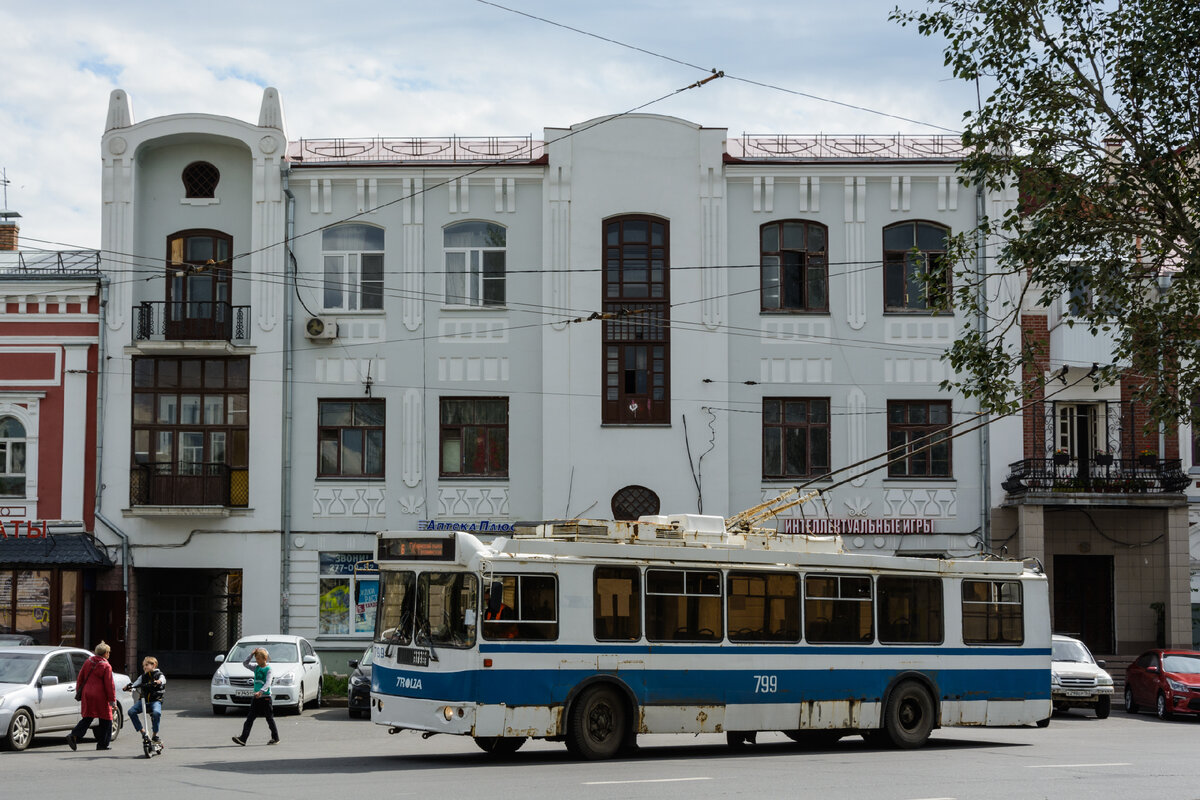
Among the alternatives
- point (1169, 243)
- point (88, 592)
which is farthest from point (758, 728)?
point (88, 592)

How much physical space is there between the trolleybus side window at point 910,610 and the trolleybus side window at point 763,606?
157 cm

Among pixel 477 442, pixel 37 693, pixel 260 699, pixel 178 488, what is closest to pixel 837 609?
pixel 260 699

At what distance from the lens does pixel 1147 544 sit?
35.8 meters

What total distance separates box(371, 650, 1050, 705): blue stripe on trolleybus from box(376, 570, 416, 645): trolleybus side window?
41cm

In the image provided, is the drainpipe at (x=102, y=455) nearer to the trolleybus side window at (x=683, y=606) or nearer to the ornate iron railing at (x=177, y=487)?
the ornate iron railing at (x=177, y=487)

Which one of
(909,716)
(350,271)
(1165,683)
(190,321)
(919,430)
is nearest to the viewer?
(909,716)

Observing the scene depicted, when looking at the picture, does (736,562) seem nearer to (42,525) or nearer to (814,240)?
(814,240)

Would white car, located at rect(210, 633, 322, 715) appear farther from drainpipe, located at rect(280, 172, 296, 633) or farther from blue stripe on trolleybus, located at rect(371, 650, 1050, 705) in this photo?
blue stripe on trolleybus, located at rect(371, 650, 1050, 705)

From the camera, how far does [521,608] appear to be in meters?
17.8

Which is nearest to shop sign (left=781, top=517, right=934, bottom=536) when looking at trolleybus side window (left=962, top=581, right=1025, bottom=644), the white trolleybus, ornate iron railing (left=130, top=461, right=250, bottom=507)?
the white trolleybus

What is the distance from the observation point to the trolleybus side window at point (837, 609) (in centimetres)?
2017

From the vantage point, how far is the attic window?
3609cm

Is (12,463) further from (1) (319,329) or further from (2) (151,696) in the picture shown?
(2) (151,696)

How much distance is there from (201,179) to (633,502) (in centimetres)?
1330
